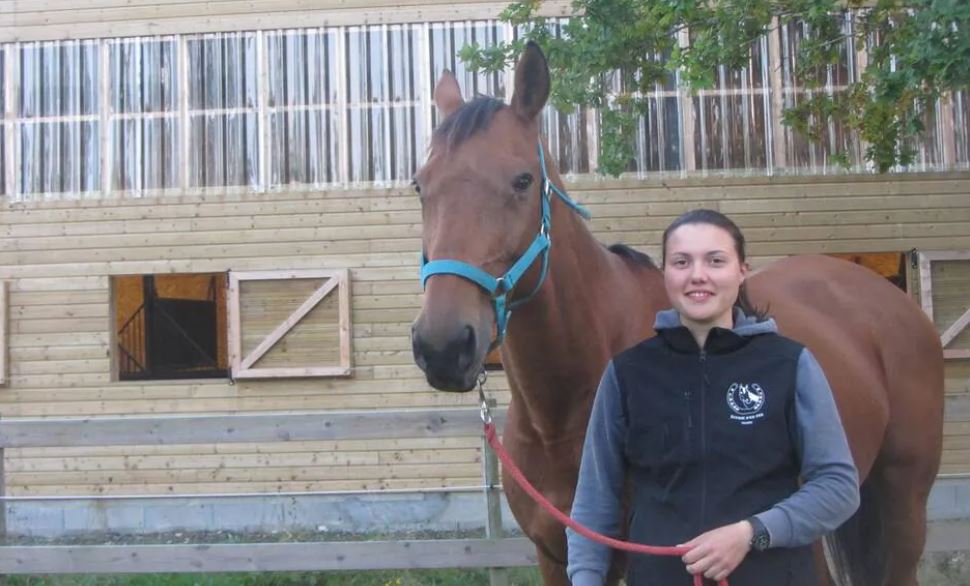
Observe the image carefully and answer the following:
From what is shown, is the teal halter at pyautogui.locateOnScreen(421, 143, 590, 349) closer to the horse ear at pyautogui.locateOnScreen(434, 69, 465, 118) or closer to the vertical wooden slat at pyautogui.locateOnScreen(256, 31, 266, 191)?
the horse ear at pyautogui.locateOnScreen(434, 69, 465, 118)

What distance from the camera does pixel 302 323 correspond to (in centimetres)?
952

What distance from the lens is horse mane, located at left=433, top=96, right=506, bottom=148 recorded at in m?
2.75

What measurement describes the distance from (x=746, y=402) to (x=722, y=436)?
0.08 m

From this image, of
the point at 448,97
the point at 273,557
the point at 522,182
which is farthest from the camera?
the point at 273,557

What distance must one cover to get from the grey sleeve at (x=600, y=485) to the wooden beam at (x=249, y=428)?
3.41 meters

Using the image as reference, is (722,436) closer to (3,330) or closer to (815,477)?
(815,477)

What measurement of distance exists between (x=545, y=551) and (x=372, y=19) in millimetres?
7296

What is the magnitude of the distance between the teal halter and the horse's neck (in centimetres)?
9

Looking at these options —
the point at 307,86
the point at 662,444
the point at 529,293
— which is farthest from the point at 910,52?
the point at 307,86

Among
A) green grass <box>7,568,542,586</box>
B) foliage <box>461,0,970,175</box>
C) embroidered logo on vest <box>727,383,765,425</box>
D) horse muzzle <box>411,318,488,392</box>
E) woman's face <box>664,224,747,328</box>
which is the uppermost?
foliage <box>461,0,970,175</box>

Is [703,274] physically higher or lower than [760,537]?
higher

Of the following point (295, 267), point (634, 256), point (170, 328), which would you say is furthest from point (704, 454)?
point (170, 328)

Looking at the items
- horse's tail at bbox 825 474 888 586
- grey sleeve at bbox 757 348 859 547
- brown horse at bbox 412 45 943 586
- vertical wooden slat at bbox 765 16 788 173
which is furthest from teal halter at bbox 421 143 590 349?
vertical wooden slat at bbox 765 16 788 173

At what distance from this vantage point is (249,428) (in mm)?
6074
